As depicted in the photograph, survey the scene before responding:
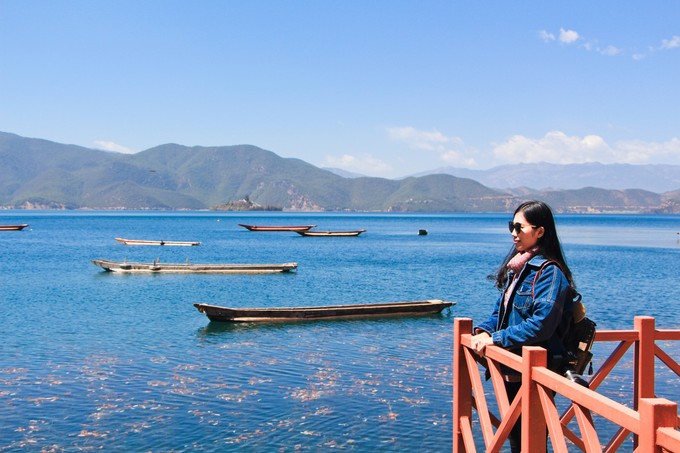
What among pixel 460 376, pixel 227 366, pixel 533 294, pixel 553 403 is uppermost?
pixel 533 294

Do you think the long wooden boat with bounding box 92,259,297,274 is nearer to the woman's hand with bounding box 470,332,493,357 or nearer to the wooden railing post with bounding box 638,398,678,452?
the woman's hand with bounding box 470,332,493,357

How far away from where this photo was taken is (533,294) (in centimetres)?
655

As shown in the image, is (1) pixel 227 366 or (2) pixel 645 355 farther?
(1) pixel 227 366

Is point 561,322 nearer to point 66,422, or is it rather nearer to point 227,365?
point 66,422

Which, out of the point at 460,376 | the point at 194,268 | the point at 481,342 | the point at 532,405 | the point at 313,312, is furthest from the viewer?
the point at 194,268

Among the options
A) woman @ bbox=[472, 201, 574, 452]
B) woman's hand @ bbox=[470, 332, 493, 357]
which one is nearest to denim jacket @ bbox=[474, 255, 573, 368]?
woman @ bbox=[472, 201, 574, 452]

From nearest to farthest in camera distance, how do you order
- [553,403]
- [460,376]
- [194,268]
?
[553,403]
[460,376]
[194,268]

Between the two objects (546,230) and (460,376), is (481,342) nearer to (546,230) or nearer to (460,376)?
(460,376)

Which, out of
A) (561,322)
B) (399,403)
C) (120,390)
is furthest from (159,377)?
(561,322)

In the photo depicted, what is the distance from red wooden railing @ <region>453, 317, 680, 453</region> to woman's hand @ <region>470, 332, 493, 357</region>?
0.27 feet

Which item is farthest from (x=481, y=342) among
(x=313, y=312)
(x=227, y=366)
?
(x=313, y=312)

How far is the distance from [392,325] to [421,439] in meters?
14.8

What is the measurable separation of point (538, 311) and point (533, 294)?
18cm

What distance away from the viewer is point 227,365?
2127 centimetres
